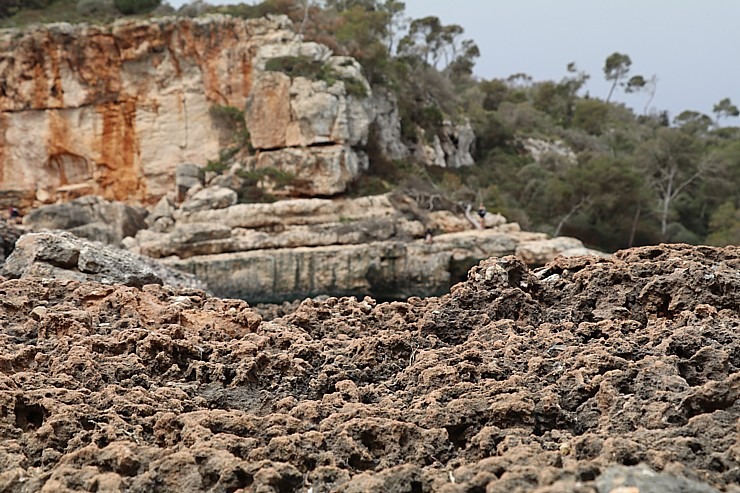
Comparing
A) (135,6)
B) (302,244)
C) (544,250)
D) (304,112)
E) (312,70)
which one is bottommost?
(302,244)

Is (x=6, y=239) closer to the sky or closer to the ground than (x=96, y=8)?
closer to the ground

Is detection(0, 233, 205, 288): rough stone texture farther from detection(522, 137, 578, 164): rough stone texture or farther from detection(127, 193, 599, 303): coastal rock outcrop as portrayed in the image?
detection(522, 137, 578, 164): rough stone texture

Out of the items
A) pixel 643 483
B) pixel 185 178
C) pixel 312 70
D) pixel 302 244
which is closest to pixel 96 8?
pixel 185 178

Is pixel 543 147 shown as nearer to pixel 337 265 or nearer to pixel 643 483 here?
pixel 337 265

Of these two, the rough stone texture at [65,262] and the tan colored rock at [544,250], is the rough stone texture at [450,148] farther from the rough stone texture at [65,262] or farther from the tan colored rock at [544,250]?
the rough stone texture at [65,262]

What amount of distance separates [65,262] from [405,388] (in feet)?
13.6

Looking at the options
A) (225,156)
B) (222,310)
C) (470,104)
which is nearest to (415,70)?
(470,104)

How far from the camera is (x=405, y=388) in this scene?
3.05 metres

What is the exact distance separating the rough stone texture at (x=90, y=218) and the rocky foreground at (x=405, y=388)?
58.3ft

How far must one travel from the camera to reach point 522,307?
386cm

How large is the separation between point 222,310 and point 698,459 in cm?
317

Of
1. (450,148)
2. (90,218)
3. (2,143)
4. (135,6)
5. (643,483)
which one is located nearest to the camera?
(643,483)

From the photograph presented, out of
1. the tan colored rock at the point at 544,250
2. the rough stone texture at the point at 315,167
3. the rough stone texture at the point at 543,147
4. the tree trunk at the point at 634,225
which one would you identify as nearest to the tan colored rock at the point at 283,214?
the rough stone texture at the point at 315,167

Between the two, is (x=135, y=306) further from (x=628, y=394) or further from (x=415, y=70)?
(x=415, y=70)
